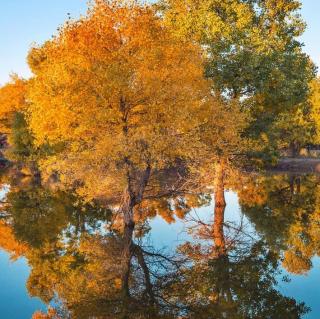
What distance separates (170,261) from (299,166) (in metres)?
53.7

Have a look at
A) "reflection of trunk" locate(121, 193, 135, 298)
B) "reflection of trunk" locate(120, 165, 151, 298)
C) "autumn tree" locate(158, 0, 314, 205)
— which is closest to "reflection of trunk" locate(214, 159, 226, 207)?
"autumn tree" locate(158, 0, 314, 205)

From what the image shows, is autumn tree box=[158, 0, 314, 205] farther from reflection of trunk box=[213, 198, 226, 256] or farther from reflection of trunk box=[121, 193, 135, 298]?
reflection of trunk box=[121, 193, 135, 298]

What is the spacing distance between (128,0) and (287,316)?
20.9 meters

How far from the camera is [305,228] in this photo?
93.8 ft

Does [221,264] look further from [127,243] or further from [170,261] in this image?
[127,243]

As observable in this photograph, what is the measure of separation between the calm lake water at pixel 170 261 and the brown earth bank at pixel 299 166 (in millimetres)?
32499

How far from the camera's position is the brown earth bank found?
69156 mm

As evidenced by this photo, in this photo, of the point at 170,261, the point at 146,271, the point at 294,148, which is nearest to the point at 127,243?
the point at 170,261

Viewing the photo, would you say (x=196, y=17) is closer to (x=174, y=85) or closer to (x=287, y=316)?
(x=174, y=85)

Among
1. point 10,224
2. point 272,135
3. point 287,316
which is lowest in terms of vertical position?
point 287,316

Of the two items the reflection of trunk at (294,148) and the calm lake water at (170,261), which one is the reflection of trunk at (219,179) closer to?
the calm lake water at (170,261)

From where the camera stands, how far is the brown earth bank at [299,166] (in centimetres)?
6916

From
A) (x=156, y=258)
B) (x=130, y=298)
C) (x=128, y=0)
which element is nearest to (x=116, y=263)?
(x=156, y=258)

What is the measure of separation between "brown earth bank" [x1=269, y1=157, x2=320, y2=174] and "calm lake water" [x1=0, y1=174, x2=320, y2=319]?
32.5 meters
